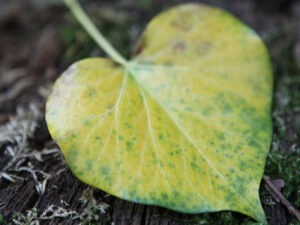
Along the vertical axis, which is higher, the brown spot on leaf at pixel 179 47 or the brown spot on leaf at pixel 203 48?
the brown spot on leaf at pixel 179 47

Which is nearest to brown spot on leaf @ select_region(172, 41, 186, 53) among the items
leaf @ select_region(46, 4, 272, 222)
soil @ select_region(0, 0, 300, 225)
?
leaf @ select_region(46, 4, 272, 222)

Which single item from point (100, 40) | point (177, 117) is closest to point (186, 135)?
point (177, 117)

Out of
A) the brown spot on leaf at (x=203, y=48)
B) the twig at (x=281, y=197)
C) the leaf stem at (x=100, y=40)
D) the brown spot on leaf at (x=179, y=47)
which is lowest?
the twig at (x=281, y=197)

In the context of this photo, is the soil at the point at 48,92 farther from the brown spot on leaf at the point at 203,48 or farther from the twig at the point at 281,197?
the brown spot on leaf at the point at 203,48

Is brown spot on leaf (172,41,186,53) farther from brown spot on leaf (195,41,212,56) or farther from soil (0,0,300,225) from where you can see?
soil (0,0,300,225)

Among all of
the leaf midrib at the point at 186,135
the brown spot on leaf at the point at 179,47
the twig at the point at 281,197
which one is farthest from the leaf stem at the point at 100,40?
the twig at the point at 281,197

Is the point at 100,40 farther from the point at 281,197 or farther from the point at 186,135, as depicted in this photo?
the point at 281,197
